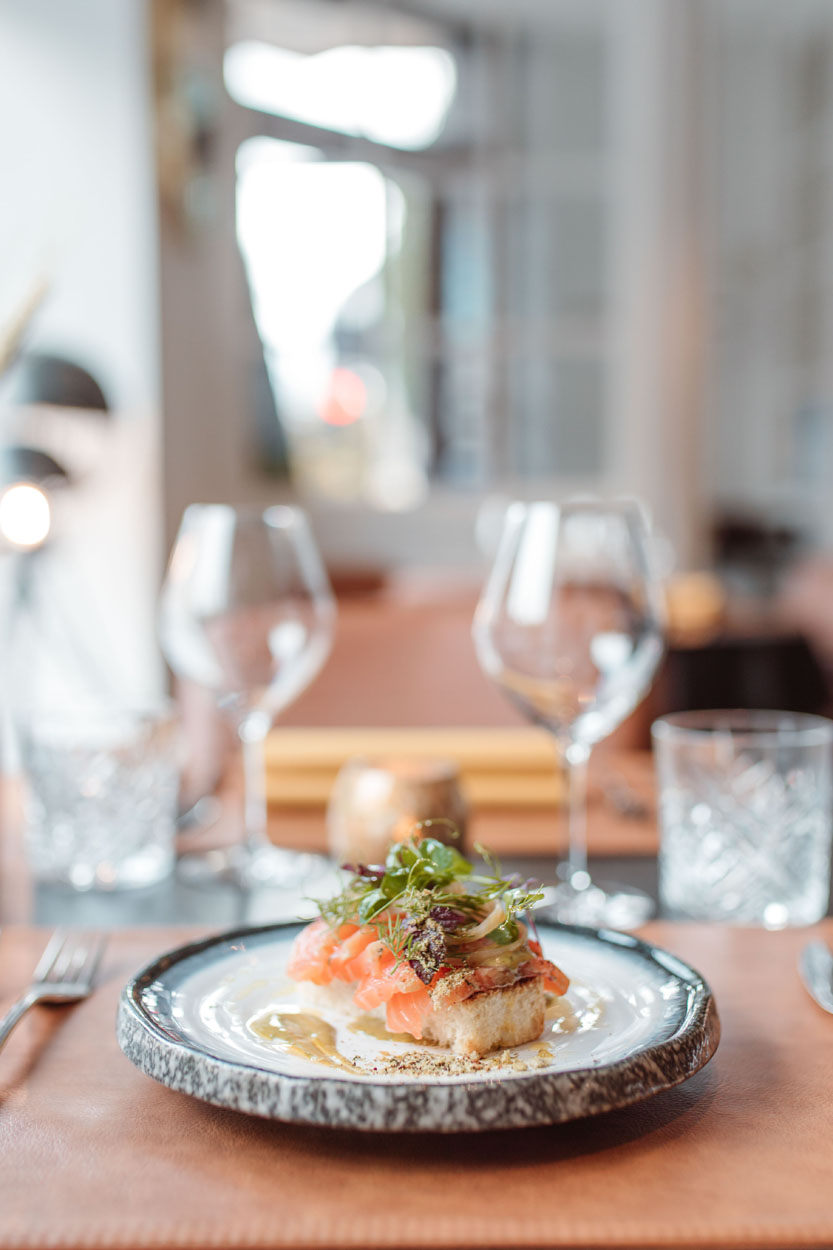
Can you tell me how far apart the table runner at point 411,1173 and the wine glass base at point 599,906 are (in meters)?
0.23

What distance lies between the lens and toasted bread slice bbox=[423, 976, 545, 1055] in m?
0.48

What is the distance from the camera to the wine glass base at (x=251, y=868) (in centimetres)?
87

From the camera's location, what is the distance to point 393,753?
1.13 m

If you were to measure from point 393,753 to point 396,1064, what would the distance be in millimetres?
660

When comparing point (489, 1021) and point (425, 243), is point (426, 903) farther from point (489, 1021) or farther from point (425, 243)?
point (425, 243)

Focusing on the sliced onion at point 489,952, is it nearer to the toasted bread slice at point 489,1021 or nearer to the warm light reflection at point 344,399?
Answer: the toasted bread slice at point 489,1021

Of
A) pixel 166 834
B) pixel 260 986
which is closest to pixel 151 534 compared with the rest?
pixel 166 834

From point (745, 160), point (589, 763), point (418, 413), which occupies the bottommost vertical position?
point (589, 763)

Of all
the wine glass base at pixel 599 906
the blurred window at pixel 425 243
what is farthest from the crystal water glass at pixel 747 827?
the blurred window at pixel 425 243

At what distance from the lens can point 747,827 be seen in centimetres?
79

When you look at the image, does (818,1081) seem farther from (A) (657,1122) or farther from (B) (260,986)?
(B) (260,986)

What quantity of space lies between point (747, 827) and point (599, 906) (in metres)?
0.10

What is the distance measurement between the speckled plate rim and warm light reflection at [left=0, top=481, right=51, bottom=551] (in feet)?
2.65

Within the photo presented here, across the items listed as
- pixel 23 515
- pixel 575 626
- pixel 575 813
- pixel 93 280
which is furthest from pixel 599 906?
pixel 93 280
